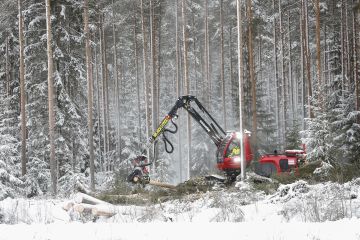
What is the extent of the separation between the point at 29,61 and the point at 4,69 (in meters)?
10.5

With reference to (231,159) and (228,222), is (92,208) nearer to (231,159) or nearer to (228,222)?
(228,222)

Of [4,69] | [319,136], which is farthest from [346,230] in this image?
[4,69]

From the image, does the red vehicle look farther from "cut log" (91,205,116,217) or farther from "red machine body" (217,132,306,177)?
"cut log" (91,205,116,217)

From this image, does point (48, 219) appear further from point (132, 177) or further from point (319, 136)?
point (319, 136)

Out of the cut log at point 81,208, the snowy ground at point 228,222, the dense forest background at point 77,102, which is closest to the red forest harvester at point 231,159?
the dense forest background at point 77,102

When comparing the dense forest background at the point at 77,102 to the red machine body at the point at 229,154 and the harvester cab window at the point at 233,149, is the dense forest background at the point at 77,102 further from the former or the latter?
the harvester cab window at the point at 233,149

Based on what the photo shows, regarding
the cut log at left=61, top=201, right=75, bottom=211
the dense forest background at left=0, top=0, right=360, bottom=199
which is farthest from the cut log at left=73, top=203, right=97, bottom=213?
the dense forest background at left=0, top=0, right=360, bottom=199

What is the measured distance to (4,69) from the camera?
30.6m

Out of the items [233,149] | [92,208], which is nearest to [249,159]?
[233,149]

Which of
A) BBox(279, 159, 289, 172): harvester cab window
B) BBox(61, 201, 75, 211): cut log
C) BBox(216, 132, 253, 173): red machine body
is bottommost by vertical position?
BBox(61, 201, 75, 211): cut log

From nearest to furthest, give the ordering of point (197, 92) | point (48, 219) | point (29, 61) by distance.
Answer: point (48, 219) → point (29, 61) → point (197, 92)

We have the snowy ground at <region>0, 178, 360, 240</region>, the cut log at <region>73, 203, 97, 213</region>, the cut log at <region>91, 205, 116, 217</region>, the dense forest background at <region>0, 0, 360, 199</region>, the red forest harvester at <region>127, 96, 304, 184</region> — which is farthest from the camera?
the dense forest background at <region>0, 0, 360, 199</region>

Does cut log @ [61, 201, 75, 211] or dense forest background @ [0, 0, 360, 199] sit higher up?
dense forest background @ [0, 0, 360, 199]

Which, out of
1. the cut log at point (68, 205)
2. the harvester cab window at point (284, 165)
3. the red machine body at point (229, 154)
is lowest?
the cut log at point (68, 205)
